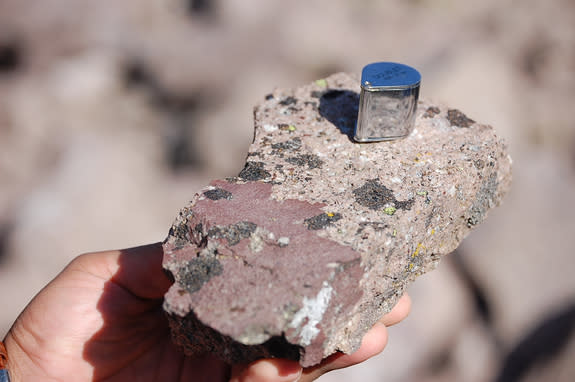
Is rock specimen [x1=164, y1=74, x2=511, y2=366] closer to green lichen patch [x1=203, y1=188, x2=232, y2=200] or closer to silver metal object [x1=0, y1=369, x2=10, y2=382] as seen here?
green lichen patch [x1=203, y1=188, x2=232, y2=200]

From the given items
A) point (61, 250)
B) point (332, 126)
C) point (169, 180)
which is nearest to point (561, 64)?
point (332, 126)

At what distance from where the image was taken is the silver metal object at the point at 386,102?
61.7 inches

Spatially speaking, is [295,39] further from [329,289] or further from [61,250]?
[329,289]

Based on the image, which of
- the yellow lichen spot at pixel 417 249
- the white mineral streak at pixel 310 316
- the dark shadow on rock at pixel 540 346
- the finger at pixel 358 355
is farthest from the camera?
the dark shadow on rock at pixel 540 346

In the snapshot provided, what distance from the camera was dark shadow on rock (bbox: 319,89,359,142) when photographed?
5.75 ft

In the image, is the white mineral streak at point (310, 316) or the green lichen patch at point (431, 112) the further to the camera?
the green lichen patch at point (431, 112)

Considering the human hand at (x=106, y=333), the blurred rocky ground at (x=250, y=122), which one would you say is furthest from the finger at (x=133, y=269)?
the blurred rocky ground at (x=250, y=122)

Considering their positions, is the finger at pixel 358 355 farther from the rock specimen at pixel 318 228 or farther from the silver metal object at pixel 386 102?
the silver metal object at pixel 386 102

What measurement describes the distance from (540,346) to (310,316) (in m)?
2.37

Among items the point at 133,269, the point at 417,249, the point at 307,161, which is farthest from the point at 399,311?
the point at 133,269

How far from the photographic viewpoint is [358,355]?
1646 mm

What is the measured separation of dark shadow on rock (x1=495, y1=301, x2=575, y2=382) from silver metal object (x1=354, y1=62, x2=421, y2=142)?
195 centimetres

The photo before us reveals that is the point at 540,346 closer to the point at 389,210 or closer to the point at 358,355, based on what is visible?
the point at 358,355

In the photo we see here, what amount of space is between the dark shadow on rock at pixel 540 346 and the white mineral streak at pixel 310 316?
225 centimetres
